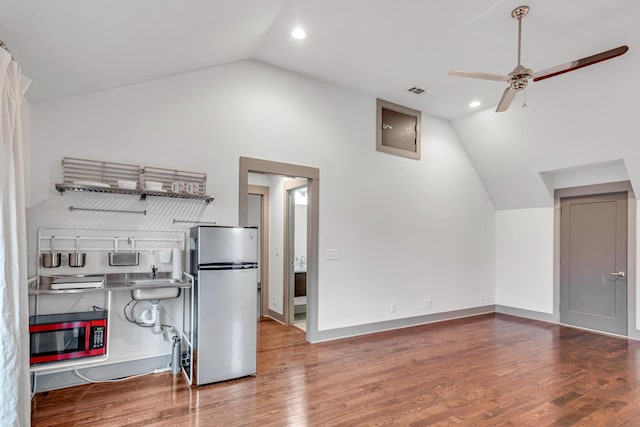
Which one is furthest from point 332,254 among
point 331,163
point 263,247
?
point 263,247

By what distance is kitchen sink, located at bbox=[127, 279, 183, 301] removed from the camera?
3076 millimetres

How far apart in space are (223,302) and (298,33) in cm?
268

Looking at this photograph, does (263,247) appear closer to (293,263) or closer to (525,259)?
(293,263)

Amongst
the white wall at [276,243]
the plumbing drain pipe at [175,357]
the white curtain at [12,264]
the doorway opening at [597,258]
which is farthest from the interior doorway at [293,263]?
the doorway opening at [597,258]

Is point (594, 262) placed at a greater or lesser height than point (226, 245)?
lesser

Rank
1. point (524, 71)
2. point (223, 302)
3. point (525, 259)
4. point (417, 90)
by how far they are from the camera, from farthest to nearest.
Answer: point (525, 259) → point (417, 90) → point (223, 302) → point (524, 71)

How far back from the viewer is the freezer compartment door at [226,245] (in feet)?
10.4

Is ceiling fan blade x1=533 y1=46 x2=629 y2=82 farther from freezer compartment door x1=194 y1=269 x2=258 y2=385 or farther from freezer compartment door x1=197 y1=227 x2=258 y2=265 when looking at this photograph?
freezer compartment door x1=194 y1=269 x2=258 y2=385

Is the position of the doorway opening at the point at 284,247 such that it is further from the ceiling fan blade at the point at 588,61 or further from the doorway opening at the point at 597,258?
the doorway opening at the point at 597,258

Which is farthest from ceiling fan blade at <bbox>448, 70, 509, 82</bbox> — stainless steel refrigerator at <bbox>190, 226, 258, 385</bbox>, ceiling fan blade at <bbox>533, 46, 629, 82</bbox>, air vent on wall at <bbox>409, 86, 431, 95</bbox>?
stainless steel refrigerator at <bbox>190, 226, 258, 385</bbox>

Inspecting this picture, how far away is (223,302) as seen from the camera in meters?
3.23

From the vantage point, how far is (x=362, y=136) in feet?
16.2

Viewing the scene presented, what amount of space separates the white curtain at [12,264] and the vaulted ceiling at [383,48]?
0.42 m

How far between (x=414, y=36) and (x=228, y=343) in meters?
3.41
